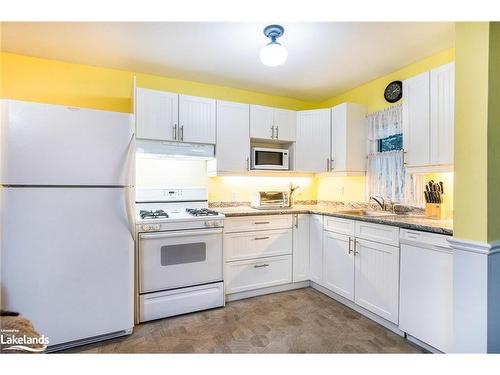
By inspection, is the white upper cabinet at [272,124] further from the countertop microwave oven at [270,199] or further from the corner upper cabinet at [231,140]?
the countertop microwave oven at [270,199]

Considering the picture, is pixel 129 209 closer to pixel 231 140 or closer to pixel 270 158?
pixel 231 140

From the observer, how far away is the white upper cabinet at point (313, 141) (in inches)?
128

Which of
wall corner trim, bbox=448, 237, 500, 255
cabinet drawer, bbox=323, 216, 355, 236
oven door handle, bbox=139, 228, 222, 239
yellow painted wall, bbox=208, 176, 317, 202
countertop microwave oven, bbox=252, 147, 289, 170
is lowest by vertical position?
oven door handle, bbox=139, 228, 222, 239

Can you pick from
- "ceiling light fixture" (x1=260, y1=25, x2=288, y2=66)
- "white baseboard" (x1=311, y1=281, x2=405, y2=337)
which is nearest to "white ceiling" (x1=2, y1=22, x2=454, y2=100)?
"ceiling light fixture" (x1=260, y1=25, x2=288, y2=66)

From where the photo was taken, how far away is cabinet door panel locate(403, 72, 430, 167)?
2209 millimetres

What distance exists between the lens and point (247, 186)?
11.3 ft

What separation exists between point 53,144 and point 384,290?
2.79 m

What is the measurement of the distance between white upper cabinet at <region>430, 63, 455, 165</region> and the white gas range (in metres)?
1.97

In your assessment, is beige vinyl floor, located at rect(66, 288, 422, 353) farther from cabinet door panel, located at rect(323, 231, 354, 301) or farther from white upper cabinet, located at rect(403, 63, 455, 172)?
white upper cabinet, located at rect(403, 63, 455, 172)

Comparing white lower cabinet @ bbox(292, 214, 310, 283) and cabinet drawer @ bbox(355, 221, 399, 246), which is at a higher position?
cabinet drawer @ bbox(355, 221, 399, 246)

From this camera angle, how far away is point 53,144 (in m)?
1.83

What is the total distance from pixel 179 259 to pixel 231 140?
4.67ft
